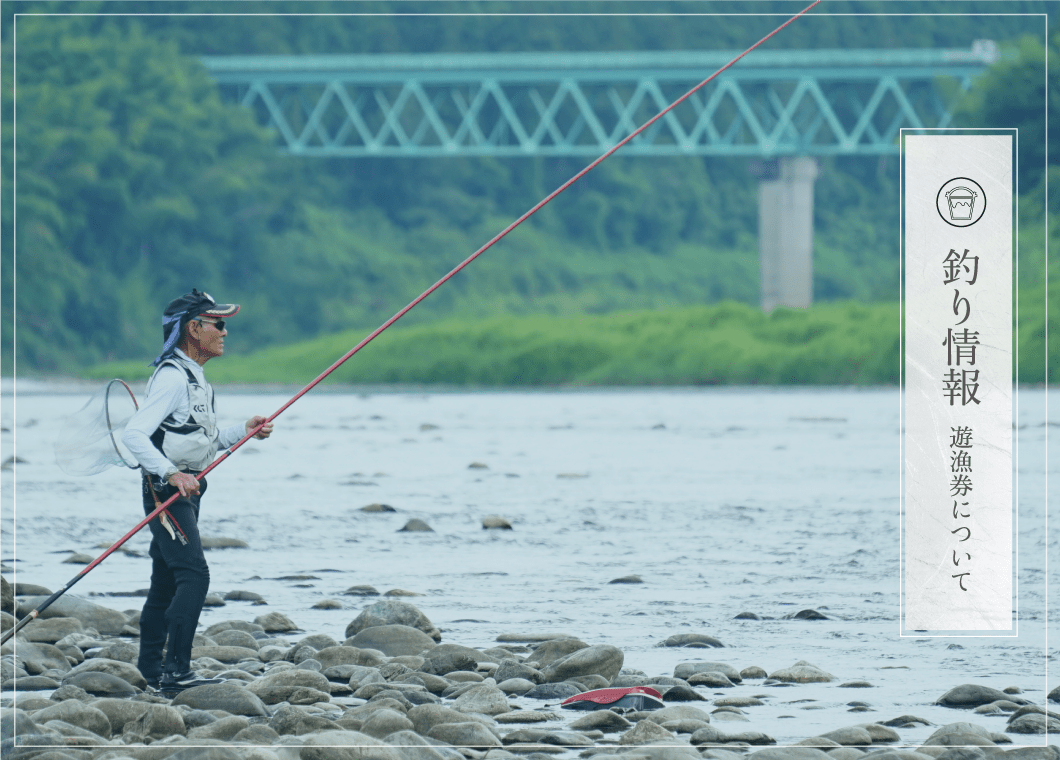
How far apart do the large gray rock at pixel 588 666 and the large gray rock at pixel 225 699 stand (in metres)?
1.12

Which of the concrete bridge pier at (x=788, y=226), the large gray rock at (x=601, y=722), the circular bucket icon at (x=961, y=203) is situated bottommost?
the large gray rock at (x=601, y=722)

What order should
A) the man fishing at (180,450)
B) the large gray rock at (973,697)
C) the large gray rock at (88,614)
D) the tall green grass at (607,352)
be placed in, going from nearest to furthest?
the man fishing at (180,450) < the large gray rock at (973,697) < the large gray rock at (88,614) < the tall green grass at (607,352)

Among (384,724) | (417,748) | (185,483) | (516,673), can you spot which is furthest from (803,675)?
(185,483)

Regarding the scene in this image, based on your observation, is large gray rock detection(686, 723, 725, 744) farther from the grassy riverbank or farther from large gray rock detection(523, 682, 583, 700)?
the grassy riverbank

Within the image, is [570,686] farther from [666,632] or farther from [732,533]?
[732,533]

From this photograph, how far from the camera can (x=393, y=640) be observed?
22.4ft

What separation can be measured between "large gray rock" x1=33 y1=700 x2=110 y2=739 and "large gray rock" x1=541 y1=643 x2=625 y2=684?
162 cm

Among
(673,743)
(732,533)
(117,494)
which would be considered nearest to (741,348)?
(117,494)

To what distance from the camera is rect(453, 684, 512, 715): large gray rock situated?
5.56 metres

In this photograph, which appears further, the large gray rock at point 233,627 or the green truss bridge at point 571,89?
the green truss bridge at point 571,89

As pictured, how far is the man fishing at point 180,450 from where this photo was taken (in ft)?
17.9

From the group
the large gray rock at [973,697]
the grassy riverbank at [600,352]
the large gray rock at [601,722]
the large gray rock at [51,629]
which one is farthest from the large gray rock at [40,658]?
the grassy riverbank at [600,352]

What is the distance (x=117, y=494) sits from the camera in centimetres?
1520

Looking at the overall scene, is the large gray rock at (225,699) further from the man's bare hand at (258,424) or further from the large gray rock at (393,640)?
the large gray rock at (393,640)
